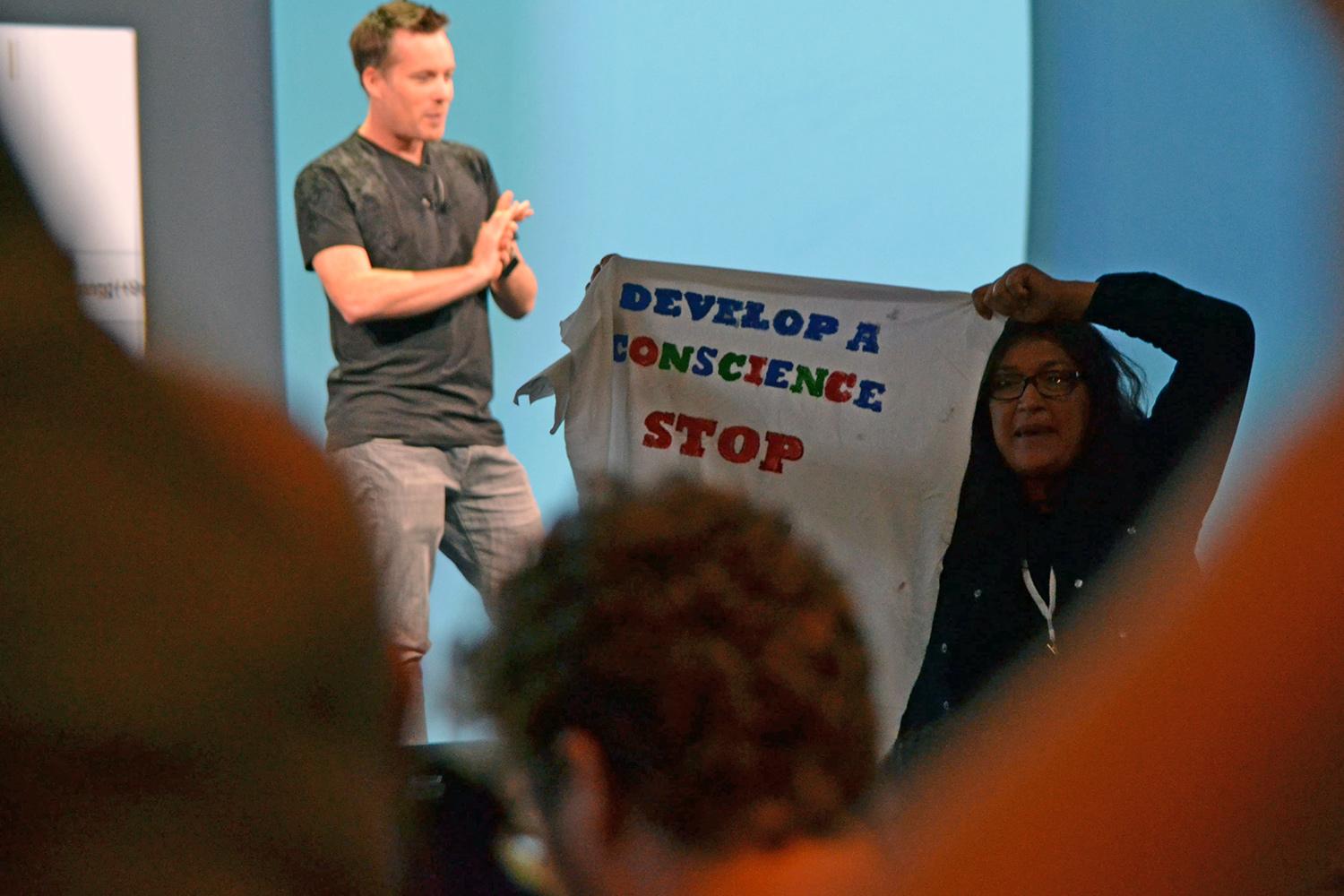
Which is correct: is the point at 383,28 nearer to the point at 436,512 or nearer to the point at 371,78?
the point at 371,78

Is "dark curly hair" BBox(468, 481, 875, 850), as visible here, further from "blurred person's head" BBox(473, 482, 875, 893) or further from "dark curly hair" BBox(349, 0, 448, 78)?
"dark curly hair" BBox(349, 0, 448, 78)

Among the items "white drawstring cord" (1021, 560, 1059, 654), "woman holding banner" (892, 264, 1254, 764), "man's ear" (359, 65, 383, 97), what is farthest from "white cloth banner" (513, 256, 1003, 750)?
"man's ear" (359, 65, 383, 97)

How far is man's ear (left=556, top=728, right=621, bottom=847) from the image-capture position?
744mm

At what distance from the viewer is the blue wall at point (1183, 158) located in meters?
3.61

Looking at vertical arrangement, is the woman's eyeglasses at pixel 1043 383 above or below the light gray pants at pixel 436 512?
above

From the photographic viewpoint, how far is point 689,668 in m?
0.78

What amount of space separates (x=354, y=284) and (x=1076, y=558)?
1.60 metres

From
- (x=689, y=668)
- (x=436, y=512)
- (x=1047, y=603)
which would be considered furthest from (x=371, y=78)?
(x=689, y=668)

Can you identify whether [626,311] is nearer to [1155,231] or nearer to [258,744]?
[1155,231]

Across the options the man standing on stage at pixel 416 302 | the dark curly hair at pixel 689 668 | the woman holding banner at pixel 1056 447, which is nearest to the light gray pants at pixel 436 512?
the man standing on stage at pixel 416 302

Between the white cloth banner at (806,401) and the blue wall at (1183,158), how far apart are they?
927 mm

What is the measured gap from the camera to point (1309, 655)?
0.26 metres

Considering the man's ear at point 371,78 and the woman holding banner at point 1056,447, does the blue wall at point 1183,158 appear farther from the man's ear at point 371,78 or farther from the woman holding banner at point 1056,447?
the man's ear at point 371,78

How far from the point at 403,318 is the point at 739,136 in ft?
2.97
